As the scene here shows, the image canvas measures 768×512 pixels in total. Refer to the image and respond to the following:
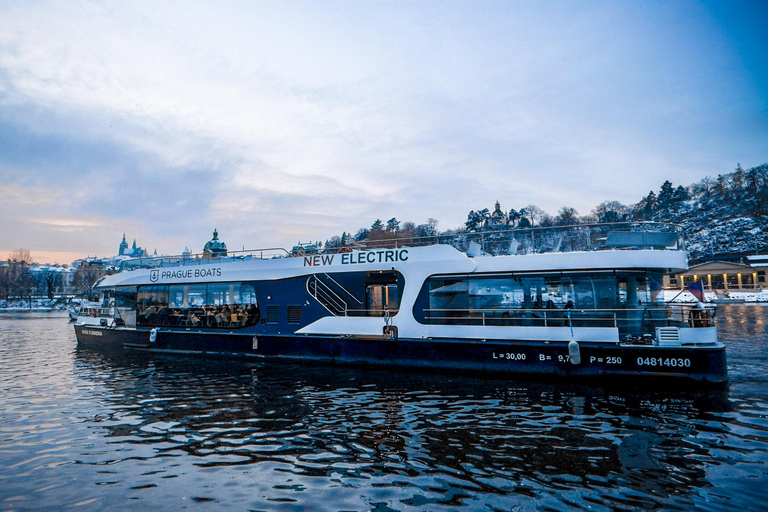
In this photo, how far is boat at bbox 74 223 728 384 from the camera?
13227 mm

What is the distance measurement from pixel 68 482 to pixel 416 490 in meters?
5.48

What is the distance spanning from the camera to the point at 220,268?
21.0 meters

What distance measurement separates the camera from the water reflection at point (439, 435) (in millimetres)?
6648

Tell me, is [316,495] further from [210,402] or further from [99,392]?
[99,392]

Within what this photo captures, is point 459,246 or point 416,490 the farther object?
point 459,246

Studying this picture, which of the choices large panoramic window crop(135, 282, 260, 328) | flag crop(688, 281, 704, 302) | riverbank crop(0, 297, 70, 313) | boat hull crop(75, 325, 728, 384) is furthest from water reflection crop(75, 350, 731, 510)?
riverbank crop(0, 297, 70, 313)

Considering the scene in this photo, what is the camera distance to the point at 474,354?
48.8 feet

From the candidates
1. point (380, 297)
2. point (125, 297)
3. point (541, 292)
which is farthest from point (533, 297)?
point (125, 297)

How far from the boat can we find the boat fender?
0.10ft

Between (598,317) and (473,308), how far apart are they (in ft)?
13.1

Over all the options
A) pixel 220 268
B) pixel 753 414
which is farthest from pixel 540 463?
pixel 220 268

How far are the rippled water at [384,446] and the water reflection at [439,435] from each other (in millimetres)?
38

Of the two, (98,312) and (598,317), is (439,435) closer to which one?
(598,317)

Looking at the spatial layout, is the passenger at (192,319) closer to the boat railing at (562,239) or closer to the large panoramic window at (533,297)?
the boat railing at (562,239)
